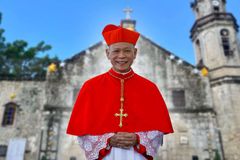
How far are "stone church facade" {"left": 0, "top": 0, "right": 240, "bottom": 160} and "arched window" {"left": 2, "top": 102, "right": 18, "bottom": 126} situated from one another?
66mm

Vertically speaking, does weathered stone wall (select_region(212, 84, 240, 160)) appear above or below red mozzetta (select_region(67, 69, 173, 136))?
above

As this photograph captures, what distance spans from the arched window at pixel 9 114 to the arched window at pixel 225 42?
53.2 ft

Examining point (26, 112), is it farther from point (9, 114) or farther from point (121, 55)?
point (121, 55)

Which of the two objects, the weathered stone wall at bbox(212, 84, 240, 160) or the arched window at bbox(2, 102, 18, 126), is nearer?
the weathered stone wall at bbox(212, 84, 240, 160)

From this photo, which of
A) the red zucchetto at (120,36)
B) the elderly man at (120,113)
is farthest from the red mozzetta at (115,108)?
the red zucchetto at (120,36)

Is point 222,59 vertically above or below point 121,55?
above

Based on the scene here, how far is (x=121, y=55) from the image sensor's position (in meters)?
3.56

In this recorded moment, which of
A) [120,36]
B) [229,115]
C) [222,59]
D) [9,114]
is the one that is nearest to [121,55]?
[120,36]

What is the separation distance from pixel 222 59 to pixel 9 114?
52.6ft

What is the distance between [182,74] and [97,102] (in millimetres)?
16218

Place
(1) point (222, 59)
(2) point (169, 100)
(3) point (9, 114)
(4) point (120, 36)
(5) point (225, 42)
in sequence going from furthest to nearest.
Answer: (5) point (225, 42), (1) point (222, 59), (3) point (9, 114), (2) point (169, 100), (4) point (120, 36)

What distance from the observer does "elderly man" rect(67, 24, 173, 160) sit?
3.28 m

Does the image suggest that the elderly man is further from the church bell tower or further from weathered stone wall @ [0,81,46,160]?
the church bell tower

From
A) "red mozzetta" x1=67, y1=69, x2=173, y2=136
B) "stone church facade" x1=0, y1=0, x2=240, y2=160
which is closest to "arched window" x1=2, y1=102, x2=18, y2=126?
"stone church facade" x1=0, y1=0, x2=240, y2=160
